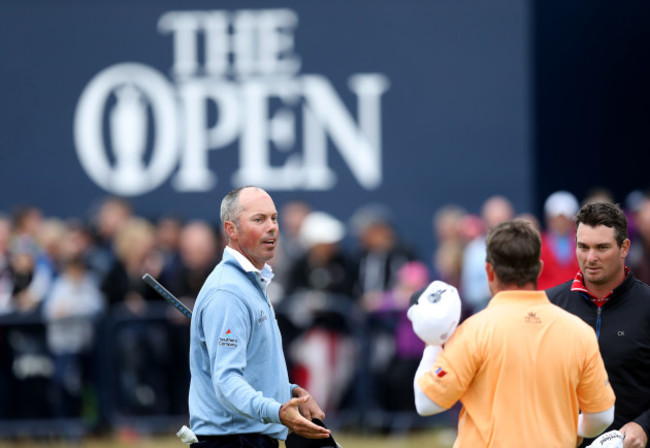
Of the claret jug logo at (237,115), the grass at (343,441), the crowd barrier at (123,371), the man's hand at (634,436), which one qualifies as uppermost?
the claret jug logo at (237,115)

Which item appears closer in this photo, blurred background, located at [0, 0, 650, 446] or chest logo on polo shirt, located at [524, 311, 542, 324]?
chest logo on polo shirt, located at [524, 311, 542, 324]

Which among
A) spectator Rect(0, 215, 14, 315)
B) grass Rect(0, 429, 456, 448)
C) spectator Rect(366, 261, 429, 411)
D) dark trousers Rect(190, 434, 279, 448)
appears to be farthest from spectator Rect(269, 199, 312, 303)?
dark trousers Rect(190, 434, 279, 448)

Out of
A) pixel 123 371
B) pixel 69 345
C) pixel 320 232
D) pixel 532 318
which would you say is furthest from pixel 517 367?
pixel 69 345

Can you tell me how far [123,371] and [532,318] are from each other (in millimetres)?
7689

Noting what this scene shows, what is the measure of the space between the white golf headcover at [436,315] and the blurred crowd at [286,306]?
645 cm

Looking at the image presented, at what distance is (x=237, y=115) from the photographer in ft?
47.7

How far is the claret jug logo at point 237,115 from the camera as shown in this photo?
14.4 meters

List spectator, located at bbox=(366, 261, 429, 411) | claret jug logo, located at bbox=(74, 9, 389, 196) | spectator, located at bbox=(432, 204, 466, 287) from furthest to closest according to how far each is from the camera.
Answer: claret jug logo, located at bbox=(74, 9, 389, 196)
spectator, located at bbox=(432, 204, 466, 287)
spectator, located at bbox=(366, 261, 429, 411)

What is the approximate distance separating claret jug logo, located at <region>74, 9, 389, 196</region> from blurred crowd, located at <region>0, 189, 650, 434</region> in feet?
6.52

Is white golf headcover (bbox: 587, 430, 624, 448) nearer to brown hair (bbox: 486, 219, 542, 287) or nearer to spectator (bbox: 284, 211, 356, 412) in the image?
brown hair (bbox: 486, 219, 542, 287)

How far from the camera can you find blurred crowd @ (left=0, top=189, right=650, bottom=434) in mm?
11828

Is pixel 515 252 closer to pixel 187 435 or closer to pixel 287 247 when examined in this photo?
pixel 187 435

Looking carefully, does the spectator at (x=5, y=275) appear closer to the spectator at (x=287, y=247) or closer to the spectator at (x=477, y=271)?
the spectator at (x=287, y=247)

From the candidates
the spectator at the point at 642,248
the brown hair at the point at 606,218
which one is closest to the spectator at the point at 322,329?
the spectator at the point at 642,248
